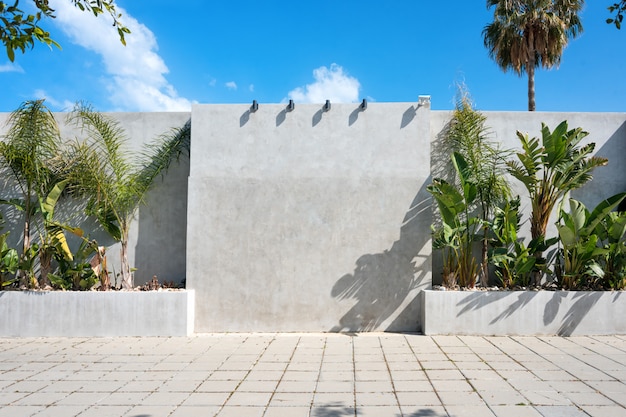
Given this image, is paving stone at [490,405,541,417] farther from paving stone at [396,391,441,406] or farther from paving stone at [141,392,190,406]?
paving stone at [141,392,190,406]

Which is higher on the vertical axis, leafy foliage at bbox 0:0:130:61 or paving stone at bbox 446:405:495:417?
leafy foliage at bbox 0:0:130:61

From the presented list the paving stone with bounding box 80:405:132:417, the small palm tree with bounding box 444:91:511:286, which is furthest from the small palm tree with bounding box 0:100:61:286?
the small palm tree with bounding box 444:91:511:286

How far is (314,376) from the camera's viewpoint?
17.5 ft

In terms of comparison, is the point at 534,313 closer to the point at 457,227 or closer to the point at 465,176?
the point at 457,227

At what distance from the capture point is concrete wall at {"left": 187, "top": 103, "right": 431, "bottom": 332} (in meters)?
7.83

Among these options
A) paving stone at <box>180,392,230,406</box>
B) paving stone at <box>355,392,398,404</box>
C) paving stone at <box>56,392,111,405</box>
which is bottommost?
paving stone at <box>56,392,111,405</box>

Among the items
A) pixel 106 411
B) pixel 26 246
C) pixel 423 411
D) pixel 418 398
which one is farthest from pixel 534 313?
pixel 26 246

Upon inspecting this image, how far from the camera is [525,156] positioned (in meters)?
7.67

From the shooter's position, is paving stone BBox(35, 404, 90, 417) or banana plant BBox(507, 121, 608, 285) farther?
banana plant BBox(507, 121, 608, 285)

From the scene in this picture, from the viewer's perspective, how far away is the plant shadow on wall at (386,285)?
25.7ft

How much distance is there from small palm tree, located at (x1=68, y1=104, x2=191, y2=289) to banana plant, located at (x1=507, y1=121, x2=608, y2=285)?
583 cm

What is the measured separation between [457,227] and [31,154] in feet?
23.1

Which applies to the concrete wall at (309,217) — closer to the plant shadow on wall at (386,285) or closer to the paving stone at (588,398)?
the plant shadow on wall at (386,285)

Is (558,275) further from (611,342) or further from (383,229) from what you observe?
(383,229)
